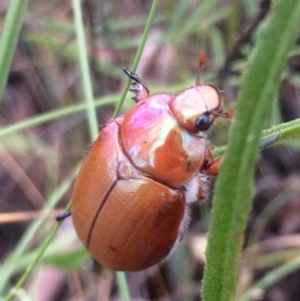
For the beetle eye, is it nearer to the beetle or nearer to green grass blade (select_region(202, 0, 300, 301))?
the beetle

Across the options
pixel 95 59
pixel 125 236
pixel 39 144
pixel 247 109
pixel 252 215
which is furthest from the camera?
pixel 39 144

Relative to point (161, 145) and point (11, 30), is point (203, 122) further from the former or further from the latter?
point (11, 30)

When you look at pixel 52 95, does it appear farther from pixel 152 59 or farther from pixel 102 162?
pixel 102 162

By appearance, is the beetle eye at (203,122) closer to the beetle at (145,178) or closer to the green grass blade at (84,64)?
the beetle at (145,178)

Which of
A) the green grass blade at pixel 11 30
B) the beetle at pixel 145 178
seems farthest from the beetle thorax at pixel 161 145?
the green grass blade at pixel 11 30

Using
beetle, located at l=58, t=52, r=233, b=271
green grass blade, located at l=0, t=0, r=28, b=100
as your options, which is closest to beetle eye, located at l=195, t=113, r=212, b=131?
beetle, located at l=58, t=52, r=233, b=271

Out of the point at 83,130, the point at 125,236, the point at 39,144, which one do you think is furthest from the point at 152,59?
the point at 125,236
